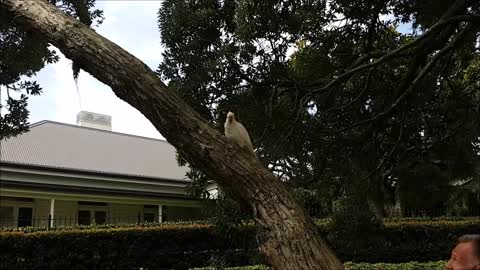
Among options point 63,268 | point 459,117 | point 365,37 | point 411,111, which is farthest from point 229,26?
point 63,268

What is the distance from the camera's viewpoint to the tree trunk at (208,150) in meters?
2.77

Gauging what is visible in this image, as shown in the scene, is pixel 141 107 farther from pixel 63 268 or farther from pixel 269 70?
pixel 63 268

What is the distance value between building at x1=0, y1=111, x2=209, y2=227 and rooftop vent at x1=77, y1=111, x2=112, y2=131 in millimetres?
976

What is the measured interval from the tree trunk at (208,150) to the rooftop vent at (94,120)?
63.9 ft

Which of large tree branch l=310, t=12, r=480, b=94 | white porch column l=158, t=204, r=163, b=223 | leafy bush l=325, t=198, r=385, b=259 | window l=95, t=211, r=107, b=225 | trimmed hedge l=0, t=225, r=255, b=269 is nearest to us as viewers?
large tree branch l=310, t=12, r=480, b=94

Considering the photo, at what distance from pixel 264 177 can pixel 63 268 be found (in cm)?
942

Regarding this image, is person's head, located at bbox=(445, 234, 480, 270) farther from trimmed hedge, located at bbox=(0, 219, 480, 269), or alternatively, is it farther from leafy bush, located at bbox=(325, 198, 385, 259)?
trimmed hedge, located at bbox=(0, 219, 480, 269)

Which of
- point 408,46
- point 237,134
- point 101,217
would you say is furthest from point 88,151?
point 237,134

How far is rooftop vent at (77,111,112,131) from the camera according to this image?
74.0 ft

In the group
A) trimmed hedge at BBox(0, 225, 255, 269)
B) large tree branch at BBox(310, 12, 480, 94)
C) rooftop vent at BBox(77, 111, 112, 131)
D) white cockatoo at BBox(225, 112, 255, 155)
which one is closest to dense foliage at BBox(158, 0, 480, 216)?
large tree branch at BBox(310, 12, 480, 94)

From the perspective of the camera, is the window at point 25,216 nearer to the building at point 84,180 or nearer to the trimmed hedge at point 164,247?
the building at point 84,180

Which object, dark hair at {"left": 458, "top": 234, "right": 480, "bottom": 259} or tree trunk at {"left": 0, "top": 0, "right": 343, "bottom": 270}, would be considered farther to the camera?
tree trunk at {"left": 0, "top": 0, "right": 343, "bottom": 270}

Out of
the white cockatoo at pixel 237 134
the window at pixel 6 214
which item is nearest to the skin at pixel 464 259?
the white cockatoo at pixel 237 134

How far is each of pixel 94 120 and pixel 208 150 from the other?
2074cm
